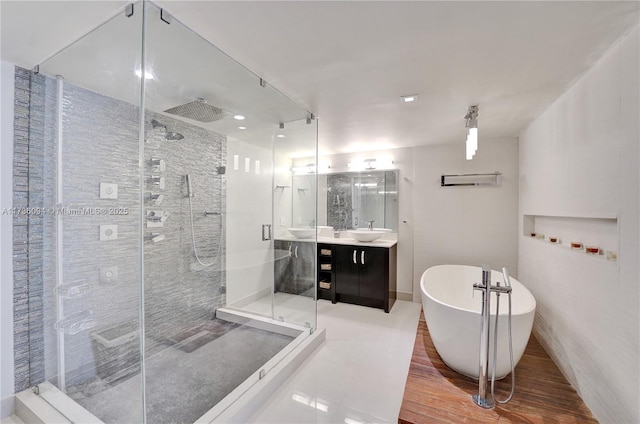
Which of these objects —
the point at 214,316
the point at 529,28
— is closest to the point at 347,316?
the point at 214,316

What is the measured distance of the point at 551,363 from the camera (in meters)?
2.32

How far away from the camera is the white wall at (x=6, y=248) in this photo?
69.2 inches

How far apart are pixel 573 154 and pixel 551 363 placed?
1.77m

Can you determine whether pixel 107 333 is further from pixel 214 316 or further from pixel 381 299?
pixel 381 299

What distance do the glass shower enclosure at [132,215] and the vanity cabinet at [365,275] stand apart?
4.66 ft

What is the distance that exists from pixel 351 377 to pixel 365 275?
160 centimetres

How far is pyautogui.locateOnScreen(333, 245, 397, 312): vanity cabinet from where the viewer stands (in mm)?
3596

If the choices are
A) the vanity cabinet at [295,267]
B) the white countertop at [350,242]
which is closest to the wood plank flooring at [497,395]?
the vanity cabinet at [295,267]

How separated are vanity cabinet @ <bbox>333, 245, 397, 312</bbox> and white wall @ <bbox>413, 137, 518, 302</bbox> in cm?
59

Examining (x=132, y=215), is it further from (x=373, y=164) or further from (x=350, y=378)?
(x=373, y=164)

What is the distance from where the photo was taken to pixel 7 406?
176 centimetres

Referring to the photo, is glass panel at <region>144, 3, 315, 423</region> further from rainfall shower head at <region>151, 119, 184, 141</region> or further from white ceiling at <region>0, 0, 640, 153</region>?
white ceiling at <region>0, 0, 640, 153</region>

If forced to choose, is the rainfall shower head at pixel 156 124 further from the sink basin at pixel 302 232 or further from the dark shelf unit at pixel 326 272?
the dark shelf unit at pixel 326 272

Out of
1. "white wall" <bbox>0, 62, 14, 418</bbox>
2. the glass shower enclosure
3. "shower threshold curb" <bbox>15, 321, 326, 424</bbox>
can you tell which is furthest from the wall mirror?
"white wall" <bbox>0, 62, 14, 418</bbox>
